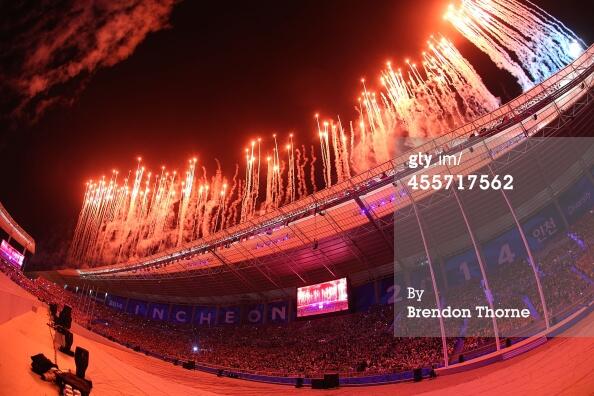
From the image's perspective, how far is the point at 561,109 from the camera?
1964 cm

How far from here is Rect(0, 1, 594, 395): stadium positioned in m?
A: 13.6

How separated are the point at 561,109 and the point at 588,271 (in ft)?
26.9

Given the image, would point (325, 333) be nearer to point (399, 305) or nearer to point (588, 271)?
point (399, 305)

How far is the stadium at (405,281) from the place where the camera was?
535 inches

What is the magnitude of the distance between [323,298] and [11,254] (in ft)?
132

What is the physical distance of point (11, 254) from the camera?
149 ft

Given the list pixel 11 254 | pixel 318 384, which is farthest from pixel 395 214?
pixel 11 254

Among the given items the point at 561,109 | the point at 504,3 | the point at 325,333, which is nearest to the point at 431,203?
the point at 561,109

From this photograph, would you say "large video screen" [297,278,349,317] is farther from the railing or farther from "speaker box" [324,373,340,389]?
"speaker box" [324,373,340,389]

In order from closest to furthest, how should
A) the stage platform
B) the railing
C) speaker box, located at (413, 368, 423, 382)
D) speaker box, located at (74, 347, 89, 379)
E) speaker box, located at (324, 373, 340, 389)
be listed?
1. the stage platform
2. speaker box, located at (74, 347, 89, 379)
3. the railing
4. speaker box, located at (413, 368, 423, 382)
5. speaker box, located at (324, 373, 340, 389)

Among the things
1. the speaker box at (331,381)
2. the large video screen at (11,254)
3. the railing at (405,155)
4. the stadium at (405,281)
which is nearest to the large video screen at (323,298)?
the stadium at (405,281)

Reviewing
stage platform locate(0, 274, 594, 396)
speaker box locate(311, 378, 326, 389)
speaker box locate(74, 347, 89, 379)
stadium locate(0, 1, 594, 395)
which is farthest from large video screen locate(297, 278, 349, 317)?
speaker box locate(74, 347, 89, 379)

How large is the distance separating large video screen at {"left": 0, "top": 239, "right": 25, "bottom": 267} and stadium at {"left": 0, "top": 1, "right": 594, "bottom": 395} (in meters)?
17.1

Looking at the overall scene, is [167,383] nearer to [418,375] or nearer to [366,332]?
[418,375]
